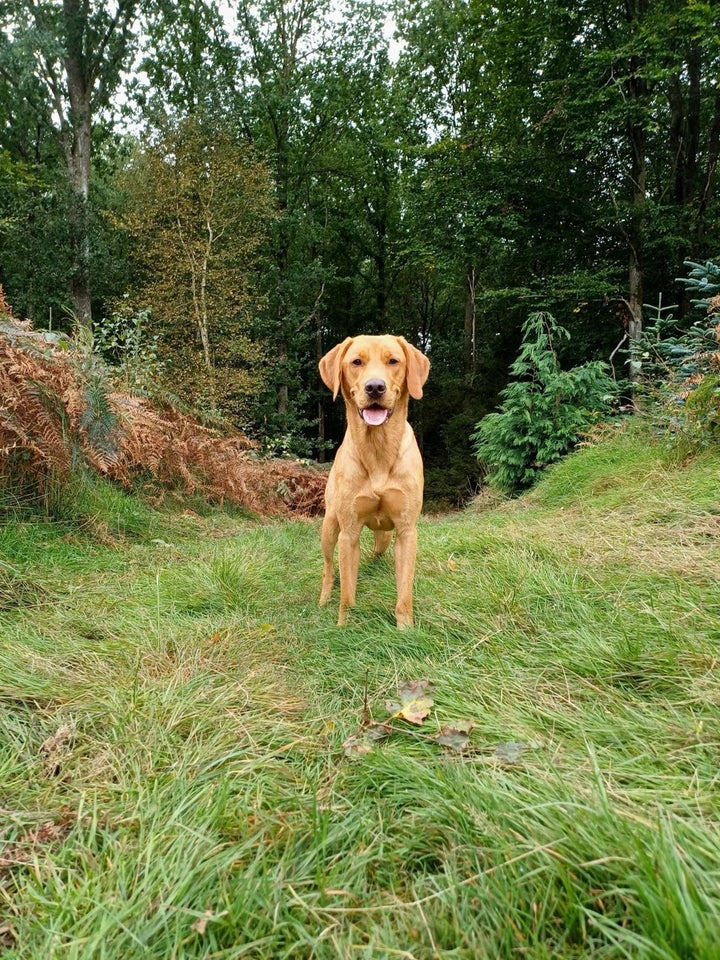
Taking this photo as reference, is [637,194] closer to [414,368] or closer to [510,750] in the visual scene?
[414,368]

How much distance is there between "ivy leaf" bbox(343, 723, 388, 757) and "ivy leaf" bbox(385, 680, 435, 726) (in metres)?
0.07

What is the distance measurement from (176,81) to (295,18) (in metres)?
4.84

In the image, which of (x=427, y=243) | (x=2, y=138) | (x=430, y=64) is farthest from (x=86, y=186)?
(x=430, y=64)

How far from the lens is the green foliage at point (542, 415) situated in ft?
25.5

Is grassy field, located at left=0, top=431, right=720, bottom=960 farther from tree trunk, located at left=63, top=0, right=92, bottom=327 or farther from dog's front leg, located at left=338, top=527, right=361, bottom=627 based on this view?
tree trunk, located at left=63, top=0, right=92, bottom=327

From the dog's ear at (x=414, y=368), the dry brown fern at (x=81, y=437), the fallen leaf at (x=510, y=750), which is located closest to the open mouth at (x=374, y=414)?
the dog's ear at (x=414, y=368)

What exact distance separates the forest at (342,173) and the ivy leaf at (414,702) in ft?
19.4

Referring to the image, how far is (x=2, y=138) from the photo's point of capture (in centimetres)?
2011

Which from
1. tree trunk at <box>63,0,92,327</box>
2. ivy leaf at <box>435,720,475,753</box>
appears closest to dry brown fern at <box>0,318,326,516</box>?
ivy leaf at <box>435,720,475,753</box>

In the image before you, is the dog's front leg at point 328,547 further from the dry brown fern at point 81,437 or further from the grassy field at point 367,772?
the dry brown fern at point 81,437

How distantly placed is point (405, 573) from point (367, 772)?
1.39m

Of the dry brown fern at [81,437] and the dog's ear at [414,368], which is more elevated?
the dog's ear at [414,368]

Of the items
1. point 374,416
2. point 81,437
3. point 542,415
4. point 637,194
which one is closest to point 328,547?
point 374,416

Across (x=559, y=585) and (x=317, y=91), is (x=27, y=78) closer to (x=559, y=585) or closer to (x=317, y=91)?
(x=317, y=91)
